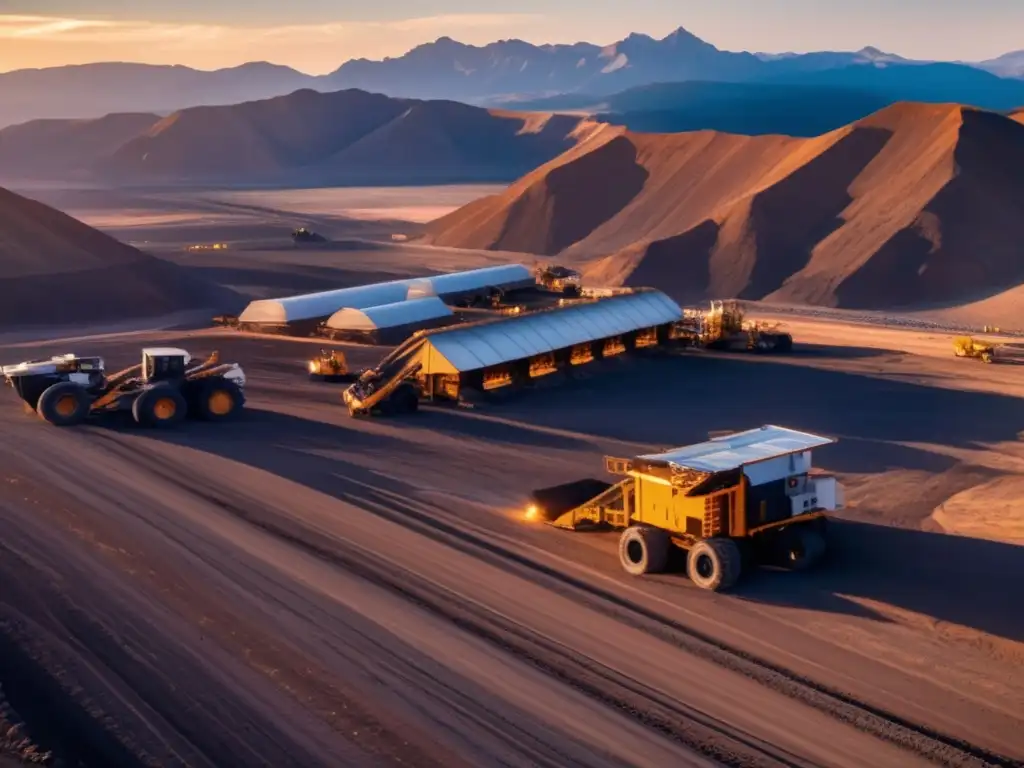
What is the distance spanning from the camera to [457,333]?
112 ft

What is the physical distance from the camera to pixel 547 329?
37.0 meters

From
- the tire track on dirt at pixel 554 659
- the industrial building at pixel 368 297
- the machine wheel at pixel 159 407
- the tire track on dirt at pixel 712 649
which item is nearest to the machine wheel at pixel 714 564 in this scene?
the tire track on dirt at pixel 712 649

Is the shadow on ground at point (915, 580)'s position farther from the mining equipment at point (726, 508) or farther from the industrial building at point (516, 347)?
the industrial building at point (516, 347)

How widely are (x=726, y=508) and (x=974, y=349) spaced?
2649cm

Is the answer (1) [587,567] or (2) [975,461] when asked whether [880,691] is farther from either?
(2) [975,461]

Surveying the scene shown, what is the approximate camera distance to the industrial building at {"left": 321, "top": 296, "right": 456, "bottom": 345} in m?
44.1

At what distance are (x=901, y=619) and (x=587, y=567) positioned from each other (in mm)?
4688

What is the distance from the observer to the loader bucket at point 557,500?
21109 mm

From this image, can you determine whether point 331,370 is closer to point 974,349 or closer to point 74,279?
point 974,349

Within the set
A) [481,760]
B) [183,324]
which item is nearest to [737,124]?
[183,324]

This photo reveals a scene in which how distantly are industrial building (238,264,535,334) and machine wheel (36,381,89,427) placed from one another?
719 inches

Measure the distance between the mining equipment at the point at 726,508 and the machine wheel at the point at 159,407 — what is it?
43.5 ft

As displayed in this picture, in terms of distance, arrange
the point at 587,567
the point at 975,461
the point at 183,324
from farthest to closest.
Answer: the point at 183,324 → the point at 975,461 → the point at 587,567

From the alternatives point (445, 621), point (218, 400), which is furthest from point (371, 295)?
point (445, 621)
